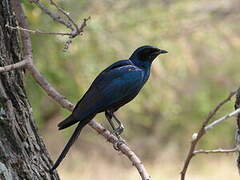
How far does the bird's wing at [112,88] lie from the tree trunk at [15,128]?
33cm

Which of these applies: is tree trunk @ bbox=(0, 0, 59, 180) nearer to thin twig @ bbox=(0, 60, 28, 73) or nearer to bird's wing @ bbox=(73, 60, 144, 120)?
thin twig @ bbox=(0, 60, 28, 73)

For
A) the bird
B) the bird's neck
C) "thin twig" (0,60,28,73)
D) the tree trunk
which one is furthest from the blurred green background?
"thin twig" (0,60,28,73)

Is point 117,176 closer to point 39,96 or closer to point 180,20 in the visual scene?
point 180,20

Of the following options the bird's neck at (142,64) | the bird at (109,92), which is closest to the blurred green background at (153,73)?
the bird's neck at (142,64)

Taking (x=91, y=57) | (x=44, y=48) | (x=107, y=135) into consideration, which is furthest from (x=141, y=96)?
(x=107, y=135)

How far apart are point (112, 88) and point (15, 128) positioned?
722 mm

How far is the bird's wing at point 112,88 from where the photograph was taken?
3.65m

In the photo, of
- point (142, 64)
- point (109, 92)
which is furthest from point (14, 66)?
point (142, 64)

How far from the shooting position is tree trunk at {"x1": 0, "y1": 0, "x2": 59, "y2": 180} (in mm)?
3162

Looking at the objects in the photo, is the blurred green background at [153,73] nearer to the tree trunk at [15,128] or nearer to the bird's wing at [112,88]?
the bird's wing at [112,88]

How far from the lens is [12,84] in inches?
134

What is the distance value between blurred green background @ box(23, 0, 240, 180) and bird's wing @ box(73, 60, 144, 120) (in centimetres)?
270

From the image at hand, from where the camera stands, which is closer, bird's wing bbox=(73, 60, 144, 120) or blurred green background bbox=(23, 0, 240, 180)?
bird's wing bbox=(73, 60, 144, 120)

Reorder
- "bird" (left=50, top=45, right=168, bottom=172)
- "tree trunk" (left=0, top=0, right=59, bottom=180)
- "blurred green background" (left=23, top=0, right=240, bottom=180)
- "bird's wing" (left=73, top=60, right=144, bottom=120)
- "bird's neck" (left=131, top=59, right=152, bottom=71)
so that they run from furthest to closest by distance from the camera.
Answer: "blurred green background" (left=23, top=0, right=240, bottom=180), "bird's neck" (left=131, top=59, right=152, bottom=71), "bird's wing" (left=73, top=60, right=144, bottom=120), "bird" (left=50, top=45, right=168, bottom=172), "tree trunk" (left=0, top=0, right=59, bottom=180)
